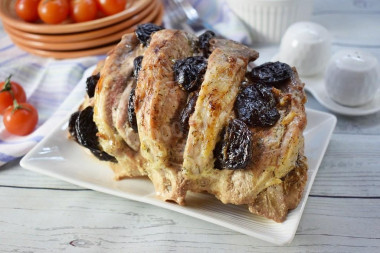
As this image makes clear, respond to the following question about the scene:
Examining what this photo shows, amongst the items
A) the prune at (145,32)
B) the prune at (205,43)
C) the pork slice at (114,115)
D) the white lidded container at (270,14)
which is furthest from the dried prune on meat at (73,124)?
the white lidded container at (270,14)

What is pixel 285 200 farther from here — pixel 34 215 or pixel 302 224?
pixel 34 215

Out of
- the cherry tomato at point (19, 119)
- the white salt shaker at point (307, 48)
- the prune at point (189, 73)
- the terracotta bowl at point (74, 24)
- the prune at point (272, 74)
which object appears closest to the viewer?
the prune at point (189, 73)

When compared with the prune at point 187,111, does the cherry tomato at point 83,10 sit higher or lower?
lower

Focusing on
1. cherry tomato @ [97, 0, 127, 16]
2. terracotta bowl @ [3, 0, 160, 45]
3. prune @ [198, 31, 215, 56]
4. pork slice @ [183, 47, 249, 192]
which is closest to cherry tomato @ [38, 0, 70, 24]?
terracotta bowl @ [3, 0, 160, 45]

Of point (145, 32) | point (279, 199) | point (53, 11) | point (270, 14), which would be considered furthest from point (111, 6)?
point (279, 199)

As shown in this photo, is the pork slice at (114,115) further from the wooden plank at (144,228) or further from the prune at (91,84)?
the wooden plank at (144,228)

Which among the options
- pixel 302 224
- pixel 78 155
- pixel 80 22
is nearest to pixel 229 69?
pixel 302 224

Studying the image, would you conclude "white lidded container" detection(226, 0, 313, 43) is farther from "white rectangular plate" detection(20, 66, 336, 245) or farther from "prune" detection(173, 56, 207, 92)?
"prune" detection(173, 56, 207, 92)
